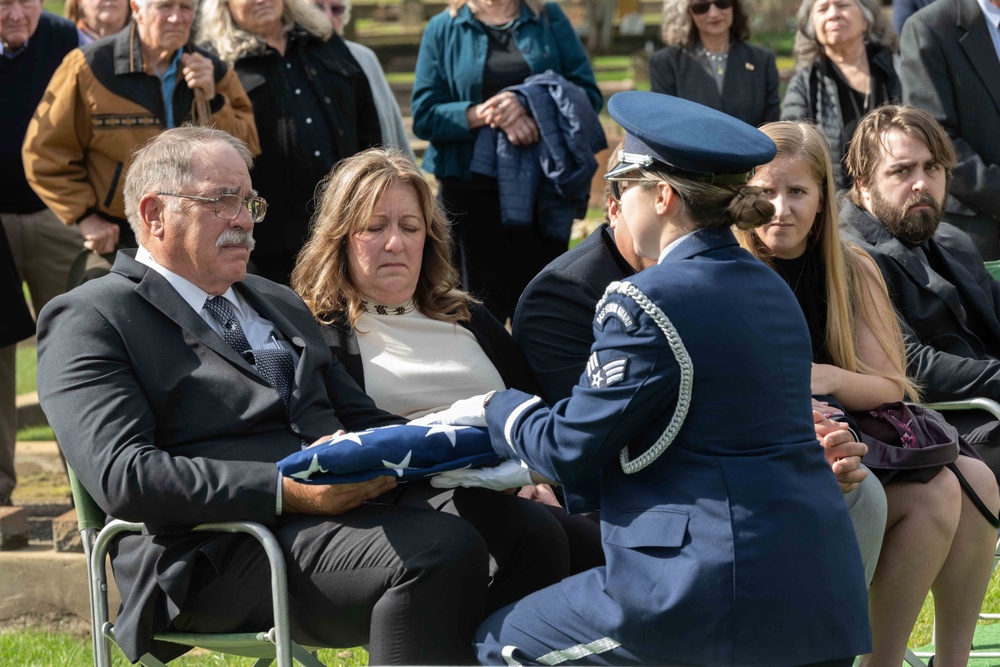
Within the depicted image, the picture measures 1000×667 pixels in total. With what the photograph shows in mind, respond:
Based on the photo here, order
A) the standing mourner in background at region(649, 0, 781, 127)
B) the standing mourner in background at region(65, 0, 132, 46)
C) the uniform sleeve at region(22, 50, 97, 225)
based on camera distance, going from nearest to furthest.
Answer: the uniform sleeve at region(22, 50, 97, 225), the standing mourner in background at region(65, 0, 132, 46), the standing mourner in background at region(649, 0, 781, 127)

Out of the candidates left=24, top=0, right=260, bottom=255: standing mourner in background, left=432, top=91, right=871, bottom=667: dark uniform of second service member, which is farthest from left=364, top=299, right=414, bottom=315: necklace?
left=24, top=0, right=260, bottom=255: standing mourner in background

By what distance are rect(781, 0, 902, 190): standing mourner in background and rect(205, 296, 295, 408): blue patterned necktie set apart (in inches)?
144

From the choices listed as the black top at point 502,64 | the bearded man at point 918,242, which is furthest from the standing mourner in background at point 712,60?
the bearded man at point 918,242

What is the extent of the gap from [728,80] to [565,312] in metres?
3.17

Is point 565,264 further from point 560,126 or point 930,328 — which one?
point 560,126

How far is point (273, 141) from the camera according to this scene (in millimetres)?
5734

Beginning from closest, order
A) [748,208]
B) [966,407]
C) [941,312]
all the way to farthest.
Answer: [748,208] → [966,407] → [941,312]

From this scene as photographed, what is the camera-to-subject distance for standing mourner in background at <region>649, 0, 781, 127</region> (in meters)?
6.46

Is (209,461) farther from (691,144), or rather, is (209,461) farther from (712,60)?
(712,60)

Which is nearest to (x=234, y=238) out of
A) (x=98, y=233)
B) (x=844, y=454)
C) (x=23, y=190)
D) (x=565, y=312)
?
(x=565, y=312)

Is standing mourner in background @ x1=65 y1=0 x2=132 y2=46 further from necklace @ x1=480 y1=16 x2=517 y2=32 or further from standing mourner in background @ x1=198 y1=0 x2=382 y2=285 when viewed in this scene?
necklace @ x1=480 y1=16 x2=517 y2=32

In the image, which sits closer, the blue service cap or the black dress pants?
the blue service cap

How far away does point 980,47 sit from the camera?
591cm

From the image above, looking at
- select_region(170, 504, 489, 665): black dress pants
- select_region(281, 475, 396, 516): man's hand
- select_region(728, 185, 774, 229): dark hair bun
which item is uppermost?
select_region(728, 185, 774, 229): dark hair bun
